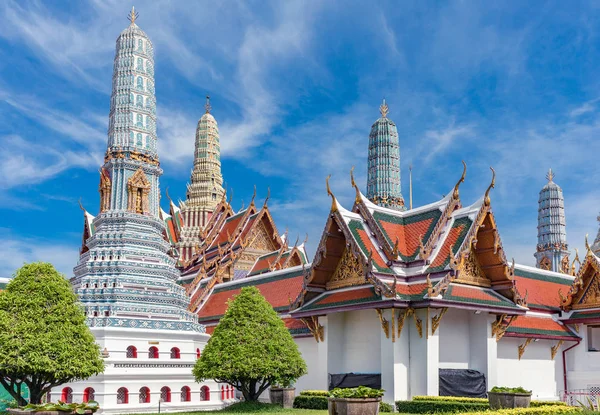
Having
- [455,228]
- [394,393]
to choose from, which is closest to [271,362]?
[394,393]

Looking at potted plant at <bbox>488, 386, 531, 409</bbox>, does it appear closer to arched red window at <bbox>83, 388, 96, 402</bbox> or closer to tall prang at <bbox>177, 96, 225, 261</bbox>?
arched red window at <bbox>83, 388, 96, 402</bbox>

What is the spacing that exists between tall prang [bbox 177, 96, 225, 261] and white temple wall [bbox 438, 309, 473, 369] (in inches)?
1297

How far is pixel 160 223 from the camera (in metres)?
29.4

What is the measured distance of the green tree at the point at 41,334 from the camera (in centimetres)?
1570

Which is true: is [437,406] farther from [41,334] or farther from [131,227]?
[131,227]

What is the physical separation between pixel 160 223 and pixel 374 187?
28662 millimetres

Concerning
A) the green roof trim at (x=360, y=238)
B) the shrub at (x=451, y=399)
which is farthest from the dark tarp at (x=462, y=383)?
the green roof trim at (x=360, y=238)

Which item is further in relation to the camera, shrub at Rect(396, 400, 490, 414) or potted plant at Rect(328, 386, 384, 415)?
shrub at Rect(396, 400, 490, 414)

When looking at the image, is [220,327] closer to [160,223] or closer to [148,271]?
[148,271]

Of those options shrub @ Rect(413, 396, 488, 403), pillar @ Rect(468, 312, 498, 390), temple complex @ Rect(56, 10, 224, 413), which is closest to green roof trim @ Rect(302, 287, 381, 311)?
shrub @ Rect(413, 396, 488, 403)

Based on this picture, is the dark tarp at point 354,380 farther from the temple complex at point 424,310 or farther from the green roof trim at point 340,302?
the green roof trim at point 340,302

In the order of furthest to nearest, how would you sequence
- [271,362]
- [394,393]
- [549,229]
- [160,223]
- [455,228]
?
[549,229]
[160,223]
[455,228]
[394,393]
[271,362]

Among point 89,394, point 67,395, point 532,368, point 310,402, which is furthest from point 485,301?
point 67,395

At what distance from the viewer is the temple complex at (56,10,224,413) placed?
917 inches
